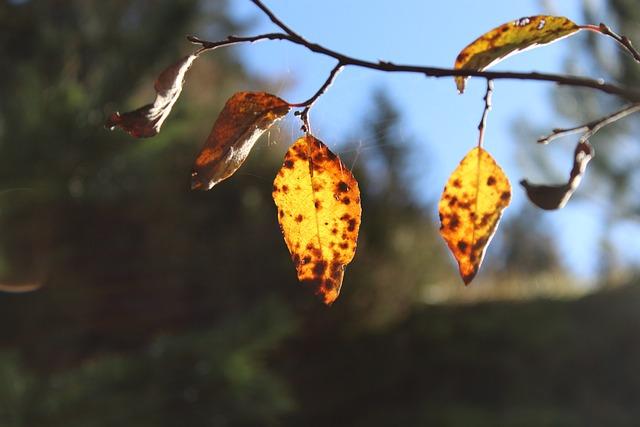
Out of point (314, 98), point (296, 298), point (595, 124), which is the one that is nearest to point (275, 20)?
point (314, 98)

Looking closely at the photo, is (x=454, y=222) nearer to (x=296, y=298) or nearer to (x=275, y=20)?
(x=275, y=20)

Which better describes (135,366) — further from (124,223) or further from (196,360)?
(124,223)

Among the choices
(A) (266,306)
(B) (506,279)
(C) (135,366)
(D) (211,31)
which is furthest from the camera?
(D) (211,31)

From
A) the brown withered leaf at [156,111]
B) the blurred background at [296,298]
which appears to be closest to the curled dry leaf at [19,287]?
the blurred background at [296,298]

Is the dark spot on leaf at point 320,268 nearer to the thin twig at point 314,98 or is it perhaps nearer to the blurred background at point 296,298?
the thin twig at point 314,98

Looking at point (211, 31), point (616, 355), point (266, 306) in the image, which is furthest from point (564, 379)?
point (211, 31)
